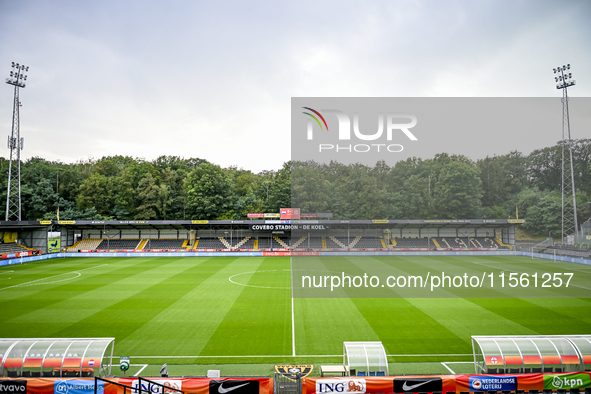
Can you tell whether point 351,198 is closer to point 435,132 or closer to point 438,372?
point 435,132

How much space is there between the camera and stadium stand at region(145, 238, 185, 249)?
1944 inches

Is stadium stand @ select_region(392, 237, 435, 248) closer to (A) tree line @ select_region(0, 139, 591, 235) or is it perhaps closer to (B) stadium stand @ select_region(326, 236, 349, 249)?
(B) stadium stand @ select_region(326, 236, 349, 249)

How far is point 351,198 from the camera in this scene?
694 inches

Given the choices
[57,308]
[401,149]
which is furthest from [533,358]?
[57,308]

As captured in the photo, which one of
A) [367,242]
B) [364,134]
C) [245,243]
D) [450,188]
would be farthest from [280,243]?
[364,134]

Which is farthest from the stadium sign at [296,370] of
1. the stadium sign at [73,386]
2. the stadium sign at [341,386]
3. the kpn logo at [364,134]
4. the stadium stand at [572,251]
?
the stadium stand at [572,251]

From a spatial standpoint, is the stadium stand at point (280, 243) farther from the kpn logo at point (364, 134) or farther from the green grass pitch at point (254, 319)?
the kpn logo at point (364, 134)

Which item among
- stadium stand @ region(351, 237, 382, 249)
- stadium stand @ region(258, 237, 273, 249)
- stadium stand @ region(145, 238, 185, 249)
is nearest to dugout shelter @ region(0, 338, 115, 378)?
stadium stand @ region(258, 237, 273, 249)

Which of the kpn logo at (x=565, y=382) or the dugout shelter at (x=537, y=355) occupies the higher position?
the dugout shelter at (x=537, y=355)

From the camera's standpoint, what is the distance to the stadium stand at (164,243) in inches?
1944

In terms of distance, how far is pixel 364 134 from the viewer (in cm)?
1323

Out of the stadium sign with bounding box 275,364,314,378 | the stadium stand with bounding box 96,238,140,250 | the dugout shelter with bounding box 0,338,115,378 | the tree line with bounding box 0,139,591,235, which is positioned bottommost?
the stadium stand with bounding box 96,238,140,250

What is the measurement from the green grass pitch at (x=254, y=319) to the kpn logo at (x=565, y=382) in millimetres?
2830

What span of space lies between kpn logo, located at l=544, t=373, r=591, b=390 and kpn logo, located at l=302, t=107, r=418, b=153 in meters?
8.81
